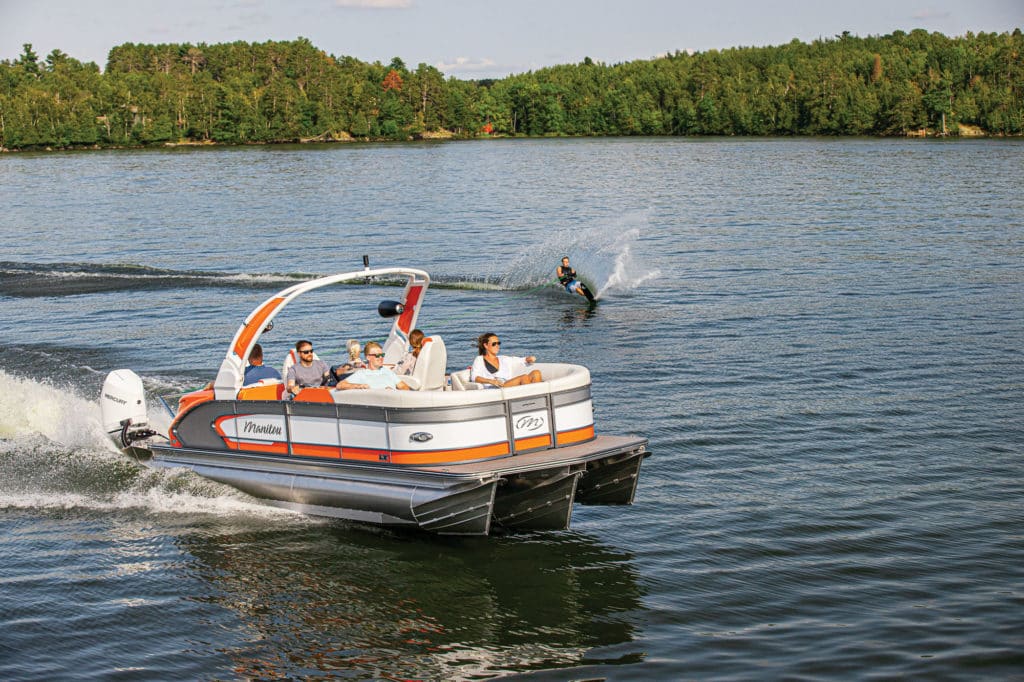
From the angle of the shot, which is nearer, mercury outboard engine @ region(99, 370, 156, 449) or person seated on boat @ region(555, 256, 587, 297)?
mercury outboard engine @ region(99, 370, 156, 449)

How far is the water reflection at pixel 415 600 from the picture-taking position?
10.8m

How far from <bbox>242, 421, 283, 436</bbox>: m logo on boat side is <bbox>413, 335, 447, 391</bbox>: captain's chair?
5.92ft

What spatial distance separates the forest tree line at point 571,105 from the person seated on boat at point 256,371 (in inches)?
5688

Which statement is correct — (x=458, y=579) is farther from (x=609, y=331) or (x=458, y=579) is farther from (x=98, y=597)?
(x=609, y=331)

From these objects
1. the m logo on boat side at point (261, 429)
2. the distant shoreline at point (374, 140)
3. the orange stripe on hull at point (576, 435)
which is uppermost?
the distant shoreline at point (374, 140)

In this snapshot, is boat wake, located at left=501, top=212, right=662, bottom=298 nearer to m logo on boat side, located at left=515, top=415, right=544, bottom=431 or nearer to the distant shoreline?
m logo on boat side, located at left=515, top=415, right=544, bottom=431

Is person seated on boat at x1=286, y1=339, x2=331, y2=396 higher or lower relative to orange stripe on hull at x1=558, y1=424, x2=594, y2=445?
higher

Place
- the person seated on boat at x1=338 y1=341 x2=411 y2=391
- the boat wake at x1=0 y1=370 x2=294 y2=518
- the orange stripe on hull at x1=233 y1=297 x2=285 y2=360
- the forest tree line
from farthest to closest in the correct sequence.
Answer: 1. the forest tree line
2. the boat wake at x1=0 y1=370 x2=294 y2=518
3. the orange stripe on hull at x1=233 y1=297 x2=285 y2=360
4. the person seated on boat at x1=338 y1=341 x2=411 y2=391

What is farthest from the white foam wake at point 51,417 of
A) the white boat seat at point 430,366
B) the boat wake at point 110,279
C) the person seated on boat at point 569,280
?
the person seated on boat at point 569,280

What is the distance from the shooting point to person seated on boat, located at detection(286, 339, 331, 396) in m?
14.4

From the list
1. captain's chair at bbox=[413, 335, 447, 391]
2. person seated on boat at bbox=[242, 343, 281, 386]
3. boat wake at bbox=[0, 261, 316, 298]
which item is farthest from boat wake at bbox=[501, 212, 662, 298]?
captain's chair at bbox=[413, 335, 447, 391]

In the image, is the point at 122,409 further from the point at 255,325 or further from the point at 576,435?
the point at 576,435

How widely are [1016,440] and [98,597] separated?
517 inches

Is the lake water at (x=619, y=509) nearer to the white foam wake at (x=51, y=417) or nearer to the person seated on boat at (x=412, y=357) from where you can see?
the white foam wake at (x=51, y=417)
